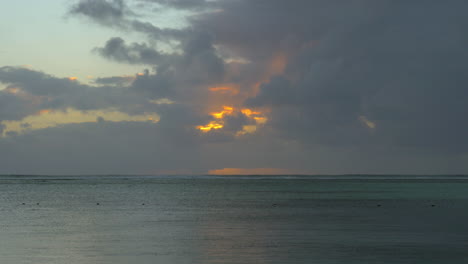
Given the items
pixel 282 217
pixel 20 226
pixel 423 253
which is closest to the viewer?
pixel 423 253

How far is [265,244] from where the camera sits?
1103 inches

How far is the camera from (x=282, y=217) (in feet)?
144

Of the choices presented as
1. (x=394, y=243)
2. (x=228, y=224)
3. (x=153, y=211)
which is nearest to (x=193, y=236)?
(x=228, y=224)

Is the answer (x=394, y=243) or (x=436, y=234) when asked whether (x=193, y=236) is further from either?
(x=436, y=234)

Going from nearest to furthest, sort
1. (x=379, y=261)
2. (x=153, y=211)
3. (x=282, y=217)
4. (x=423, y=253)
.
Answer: (x=379, y=261) → (x=423, y=253) → (x=282, y=217) → (x=153, y=211)

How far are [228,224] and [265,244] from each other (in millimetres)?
10702

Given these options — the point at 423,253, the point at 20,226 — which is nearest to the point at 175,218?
the point at 20,226

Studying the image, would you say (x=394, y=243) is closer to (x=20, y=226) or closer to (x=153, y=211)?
(x=20, y=226)

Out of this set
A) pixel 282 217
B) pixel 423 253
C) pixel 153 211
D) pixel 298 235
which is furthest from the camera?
pixel 153 211

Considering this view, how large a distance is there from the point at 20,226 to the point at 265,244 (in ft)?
61.9

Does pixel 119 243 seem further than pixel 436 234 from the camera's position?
No

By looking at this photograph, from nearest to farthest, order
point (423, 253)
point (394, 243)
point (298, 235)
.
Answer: point (423, 253), point (394, 243), point (298, 235)

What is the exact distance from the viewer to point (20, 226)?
123 feet

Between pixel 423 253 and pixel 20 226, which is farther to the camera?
pixel 20 226
